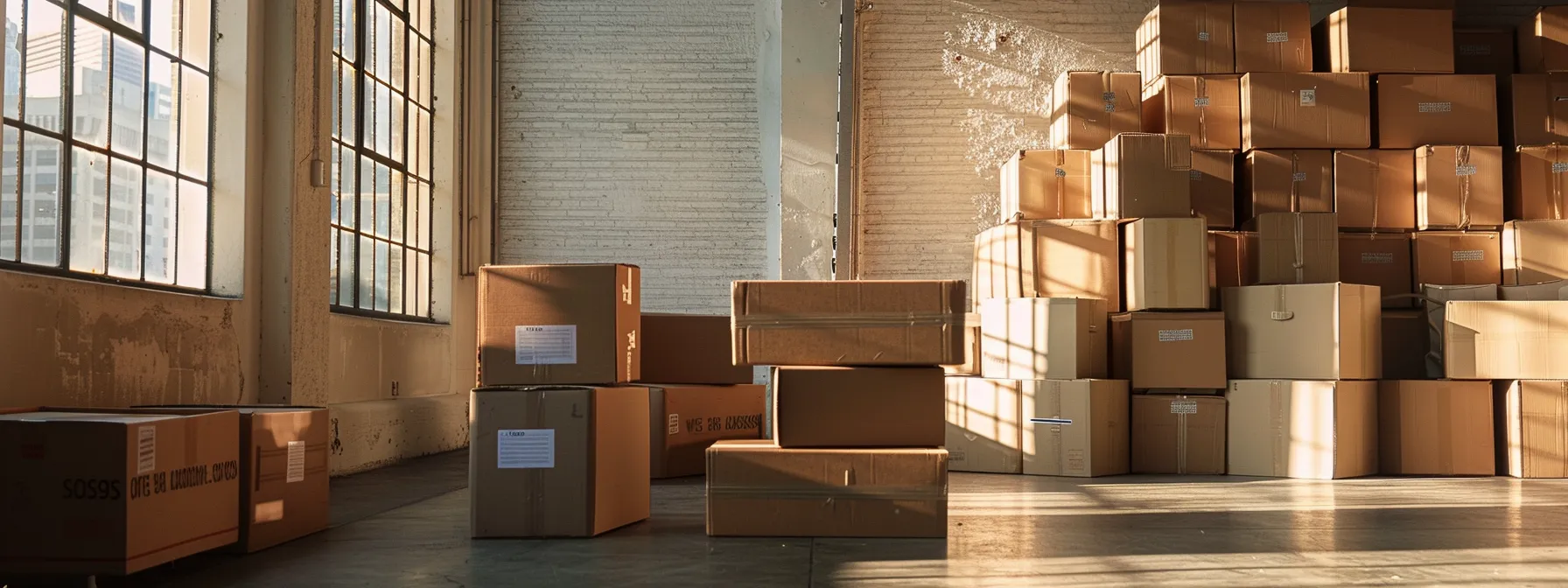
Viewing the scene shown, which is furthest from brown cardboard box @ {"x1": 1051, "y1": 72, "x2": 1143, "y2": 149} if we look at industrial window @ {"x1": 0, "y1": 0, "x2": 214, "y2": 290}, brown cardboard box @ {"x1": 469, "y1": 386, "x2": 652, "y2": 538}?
industrial window @ {"x1": 0, "y1": 0, "x2": 214, "y2": 290}

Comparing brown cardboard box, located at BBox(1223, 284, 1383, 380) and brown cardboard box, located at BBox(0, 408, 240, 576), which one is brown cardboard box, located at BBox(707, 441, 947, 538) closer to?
brown cardboard box, located at BBox(0, 408, 240, 576)

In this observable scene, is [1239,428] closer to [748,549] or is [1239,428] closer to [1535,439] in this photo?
[1535,439]

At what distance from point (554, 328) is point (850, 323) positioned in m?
0.88

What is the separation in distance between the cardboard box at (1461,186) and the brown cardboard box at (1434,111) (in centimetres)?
10

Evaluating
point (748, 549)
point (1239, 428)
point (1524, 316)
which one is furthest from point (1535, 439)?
point (748, 549)

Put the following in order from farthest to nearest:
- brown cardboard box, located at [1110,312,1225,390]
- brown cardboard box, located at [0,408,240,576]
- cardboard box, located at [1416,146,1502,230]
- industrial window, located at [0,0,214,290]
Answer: cardboard box, located at [1416,146,1502,230] < brown cardboard box, located at [1110,312,1225,390] < industrial window, located at [0,0,214,290] < brown cardboard box, located at [0,408,240,576]

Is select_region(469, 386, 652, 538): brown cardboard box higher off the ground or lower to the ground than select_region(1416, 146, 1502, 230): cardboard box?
lower

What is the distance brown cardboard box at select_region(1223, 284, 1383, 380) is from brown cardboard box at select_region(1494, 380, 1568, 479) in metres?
0.60

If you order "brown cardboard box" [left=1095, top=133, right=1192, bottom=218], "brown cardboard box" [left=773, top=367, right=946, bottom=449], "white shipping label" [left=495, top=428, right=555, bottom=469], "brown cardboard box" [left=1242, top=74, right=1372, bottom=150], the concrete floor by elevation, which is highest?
"brown cardboard box" [left=1242, top=74, right=1372, bottom=150]

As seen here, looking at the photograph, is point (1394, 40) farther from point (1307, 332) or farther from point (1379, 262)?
point (1307, 332)

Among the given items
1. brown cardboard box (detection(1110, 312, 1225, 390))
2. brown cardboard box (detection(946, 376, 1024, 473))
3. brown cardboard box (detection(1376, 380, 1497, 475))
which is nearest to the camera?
brown cardboard box (detection(1376, 380, 1497, 475))

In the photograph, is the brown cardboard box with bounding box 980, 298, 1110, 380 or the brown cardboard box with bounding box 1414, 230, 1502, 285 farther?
the brown cardboard box with bounding box 1414, 230, 1502, 285

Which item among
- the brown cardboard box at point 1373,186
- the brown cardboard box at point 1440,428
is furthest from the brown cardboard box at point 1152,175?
the brown cardboard box at point 1440,428

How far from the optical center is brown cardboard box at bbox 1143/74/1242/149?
6.64 m
